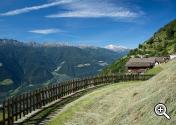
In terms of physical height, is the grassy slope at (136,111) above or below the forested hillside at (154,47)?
below

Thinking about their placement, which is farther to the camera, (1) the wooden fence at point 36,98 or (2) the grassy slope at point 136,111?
(1) the wooden fence at point 36,98

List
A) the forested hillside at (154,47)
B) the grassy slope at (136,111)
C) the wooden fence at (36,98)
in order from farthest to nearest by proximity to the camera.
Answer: the forested hillside at (154,47)
the wooden fence at (36,98)
the grassy slope at (136,111)

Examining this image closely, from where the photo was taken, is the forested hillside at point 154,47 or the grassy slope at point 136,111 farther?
the forested hillside at point 154,47

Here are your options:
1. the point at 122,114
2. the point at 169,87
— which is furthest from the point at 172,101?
the point at 122,114

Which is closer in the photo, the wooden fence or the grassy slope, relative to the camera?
the grassy slope

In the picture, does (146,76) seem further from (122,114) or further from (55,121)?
(122,114)

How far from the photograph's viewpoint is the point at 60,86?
37.8 m

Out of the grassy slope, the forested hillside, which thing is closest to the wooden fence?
the grassy slope

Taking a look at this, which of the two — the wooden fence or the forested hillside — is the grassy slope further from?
the forested hillside

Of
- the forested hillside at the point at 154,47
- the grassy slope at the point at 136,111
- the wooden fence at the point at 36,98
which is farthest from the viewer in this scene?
the forested hillside at the point at 154,47

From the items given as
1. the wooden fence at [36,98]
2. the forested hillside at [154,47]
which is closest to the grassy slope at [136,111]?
the wooden fence at [36,98]

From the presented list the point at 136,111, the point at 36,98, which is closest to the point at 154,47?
the point at 36,98

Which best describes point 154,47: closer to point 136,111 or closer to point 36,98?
point 36,98

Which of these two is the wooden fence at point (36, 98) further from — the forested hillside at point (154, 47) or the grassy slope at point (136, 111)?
the forested hillside at point (154, 47)
